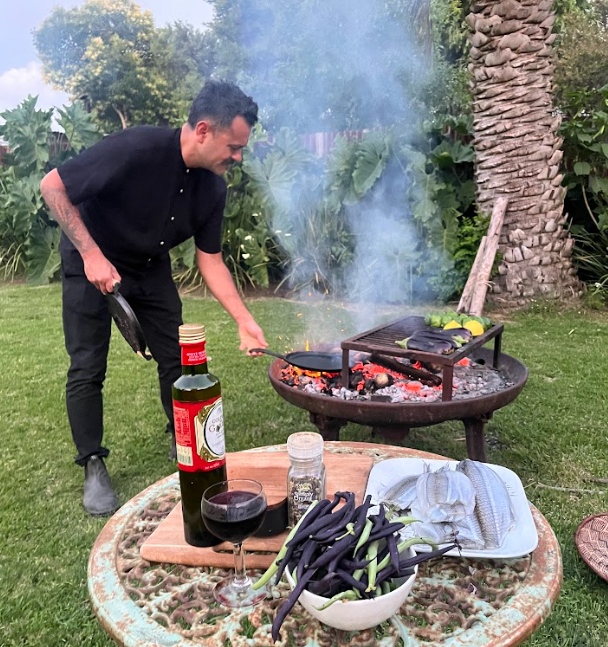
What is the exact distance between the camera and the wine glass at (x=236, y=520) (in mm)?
1256

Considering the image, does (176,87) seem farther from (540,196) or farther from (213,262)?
(213,262)

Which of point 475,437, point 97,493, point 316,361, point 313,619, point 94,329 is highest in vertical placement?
point 94,329

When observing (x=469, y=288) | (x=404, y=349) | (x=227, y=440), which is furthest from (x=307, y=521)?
(x=469, y=288)

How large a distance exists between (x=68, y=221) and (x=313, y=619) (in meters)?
2.16

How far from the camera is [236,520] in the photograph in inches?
49.1

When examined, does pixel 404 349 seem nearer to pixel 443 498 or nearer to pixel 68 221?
pixel 443 498

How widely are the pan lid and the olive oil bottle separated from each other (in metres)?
1.10

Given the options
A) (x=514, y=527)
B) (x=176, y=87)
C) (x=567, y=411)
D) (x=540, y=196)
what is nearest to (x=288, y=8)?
(x=540, y=196)

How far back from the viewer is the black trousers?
2922 mm

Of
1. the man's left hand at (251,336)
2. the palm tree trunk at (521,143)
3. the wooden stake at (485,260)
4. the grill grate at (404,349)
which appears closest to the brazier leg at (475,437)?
the grill grate at (404,349)

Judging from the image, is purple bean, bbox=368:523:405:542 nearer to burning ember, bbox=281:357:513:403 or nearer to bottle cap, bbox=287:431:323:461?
bottle cap, bbox=287:431:323:461

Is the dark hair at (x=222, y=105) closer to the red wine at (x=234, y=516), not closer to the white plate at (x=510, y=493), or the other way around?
the white plate at (x=510, y=493)

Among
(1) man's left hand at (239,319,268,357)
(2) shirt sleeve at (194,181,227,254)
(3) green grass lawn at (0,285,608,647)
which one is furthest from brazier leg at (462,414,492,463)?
(2) shirt sleeve at (194,181,227,254)

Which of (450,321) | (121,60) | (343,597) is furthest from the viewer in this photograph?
(121,60)
